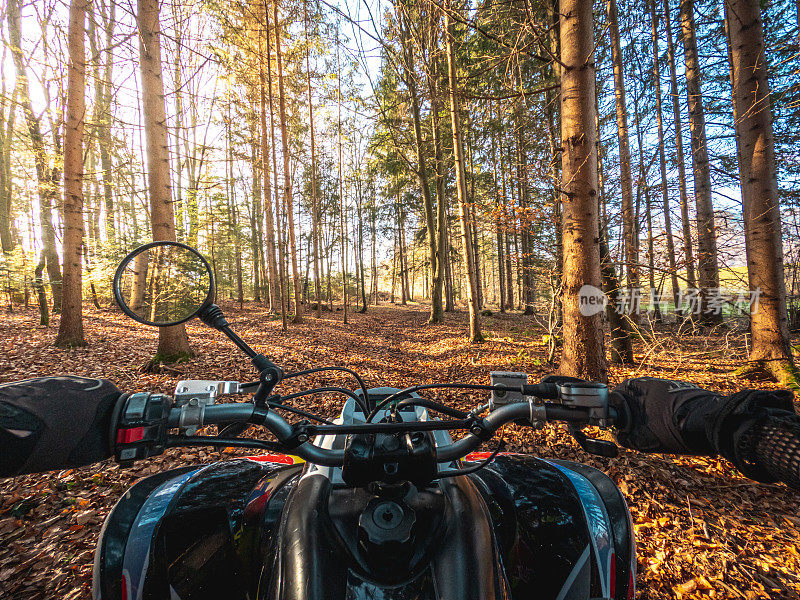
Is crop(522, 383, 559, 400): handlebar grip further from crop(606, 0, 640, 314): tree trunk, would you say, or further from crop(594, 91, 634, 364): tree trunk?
crop(594, 91, 634, 364): tree trunk

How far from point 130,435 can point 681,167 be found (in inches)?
369

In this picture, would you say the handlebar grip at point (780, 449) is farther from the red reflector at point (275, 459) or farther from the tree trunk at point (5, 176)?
the tree trunk at point (5, 176)

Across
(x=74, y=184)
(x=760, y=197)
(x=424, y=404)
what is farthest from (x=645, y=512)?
(x=74, y=184)

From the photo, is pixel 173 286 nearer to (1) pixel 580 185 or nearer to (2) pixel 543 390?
(2) pixel 543 390

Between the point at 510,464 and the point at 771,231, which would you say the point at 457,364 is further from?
the point at 510,464

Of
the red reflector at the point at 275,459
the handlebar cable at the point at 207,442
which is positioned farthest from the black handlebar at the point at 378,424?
the red reflector at the point at 275,459

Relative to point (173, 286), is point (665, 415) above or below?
below

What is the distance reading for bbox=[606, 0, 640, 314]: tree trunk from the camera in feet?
17.2

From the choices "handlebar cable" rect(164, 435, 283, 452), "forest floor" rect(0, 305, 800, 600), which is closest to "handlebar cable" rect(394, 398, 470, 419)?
"handlebar cable" rect(164, 435, 283, 452)

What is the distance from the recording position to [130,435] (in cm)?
99

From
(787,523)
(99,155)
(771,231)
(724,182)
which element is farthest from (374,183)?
(787,523)

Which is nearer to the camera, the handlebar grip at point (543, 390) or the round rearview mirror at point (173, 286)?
the handlebar grip at point (543, 390)

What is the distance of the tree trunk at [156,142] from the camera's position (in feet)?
20.0

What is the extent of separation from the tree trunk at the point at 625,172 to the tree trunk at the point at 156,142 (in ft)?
25.0
